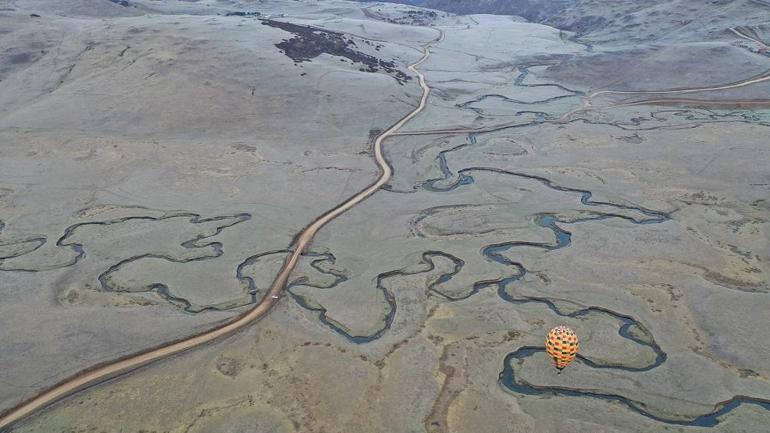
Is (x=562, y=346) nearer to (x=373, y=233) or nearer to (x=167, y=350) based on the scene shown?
(x=373, y=233)

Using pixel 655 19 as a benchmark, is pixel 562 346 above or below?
below

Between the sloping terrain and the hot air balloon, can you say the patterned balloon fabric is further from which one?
the sloping terrain

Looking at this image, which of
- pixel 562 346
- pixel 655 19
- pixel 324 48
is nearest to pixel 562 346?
pixel 562 346

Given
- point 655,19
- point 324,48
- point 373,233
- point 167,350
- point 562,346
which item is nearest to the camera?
point 562,346

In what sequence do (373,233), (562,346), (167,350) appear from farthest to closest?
(373,233) → (167,350) → (562,346)

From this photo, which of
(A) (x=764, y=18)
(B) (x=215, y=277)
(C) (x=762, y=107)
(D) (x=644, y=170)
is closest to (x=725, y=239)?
(D) (x=644, y=170)

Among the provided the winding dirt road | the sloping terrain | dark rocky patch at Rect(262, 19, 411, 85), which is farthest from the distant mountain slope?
the winding dirt road

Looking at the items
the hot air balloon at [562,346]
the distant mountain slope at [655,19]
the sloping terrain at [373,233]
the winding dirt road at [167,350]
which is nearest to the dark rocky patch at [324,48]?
the sloping terrain at [373,233]
